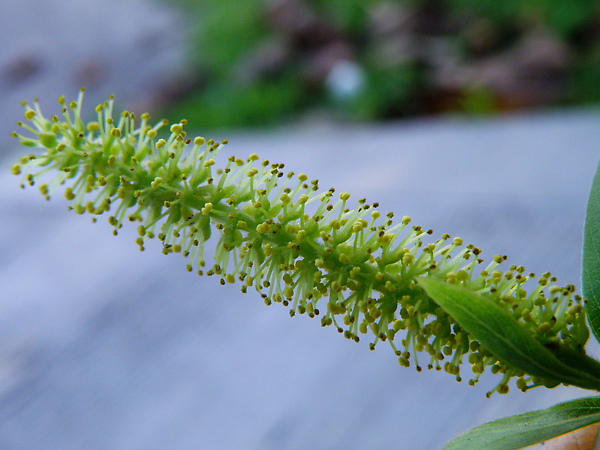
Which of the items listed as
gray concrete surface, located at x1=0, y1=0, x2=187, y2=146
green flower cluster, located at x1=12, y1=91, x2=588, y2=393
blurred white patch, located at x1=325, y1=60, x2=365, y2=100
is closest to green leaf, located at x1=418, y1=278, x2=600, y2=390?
green flower cluster, located at x1=12, y1=91, x2=588, y2=393

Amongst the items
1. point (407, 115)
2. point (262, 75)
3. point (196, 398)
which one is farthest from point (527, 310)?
point (262, 75)

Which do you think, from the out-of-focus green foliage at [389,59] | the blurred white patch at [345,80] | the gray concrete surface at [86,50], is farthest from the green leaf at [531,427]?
the gray concrete surface at [86,50]

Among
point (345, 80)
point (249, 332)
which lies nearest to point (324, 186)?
point (249, 332)

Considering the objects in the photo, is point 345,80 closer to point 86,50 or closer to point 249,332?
point 249,332

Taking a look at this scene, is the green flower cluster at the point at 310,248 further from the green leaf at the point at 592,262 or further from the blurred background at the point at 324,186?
the blurred background at the point at 324,186

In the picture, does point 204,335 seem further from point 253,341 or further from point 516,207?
point 516,207

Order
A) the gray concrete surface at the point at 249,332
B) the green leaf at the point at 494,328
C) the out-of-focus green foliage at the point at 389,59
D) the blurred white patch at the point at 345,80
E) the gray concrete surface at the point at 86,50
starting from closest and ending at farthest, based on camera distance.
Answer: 1. the green leaf at the point at 494,328
2. the gray concrete surface at the point at 249,332
3. the out-of-focus green foliage at the point at 389,59
4. the blurred white patch at the point at 345,80
5. the gray concrete surface at the point at 86,50

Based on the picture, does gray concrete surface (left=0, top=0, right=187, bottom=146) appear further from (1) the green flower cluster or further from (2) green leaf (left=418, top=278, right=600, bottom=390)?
(2) green leaf (left=418, top=278, right=600, bottom=390)
